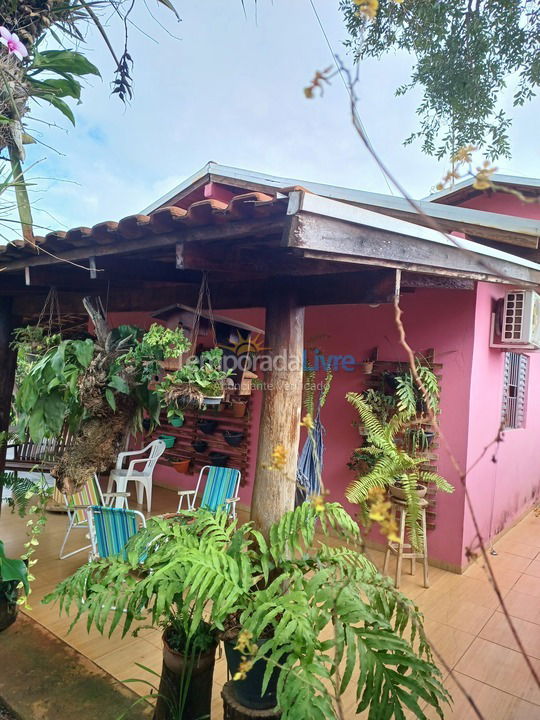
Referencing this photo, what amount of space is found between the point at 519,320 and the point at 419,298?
857mm

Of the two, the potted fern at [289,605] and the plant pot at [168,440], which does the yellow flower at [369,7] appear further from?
the plant pot at [168,440]

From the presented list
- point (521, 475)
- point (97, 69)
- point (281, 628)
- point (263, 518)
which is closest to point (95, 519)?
point (263, 518)

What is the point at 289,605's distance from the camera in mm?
1695

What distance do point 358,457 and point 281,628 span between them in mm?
2523

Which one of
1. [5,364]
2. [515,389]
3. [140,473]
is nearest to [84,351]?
[5,364]

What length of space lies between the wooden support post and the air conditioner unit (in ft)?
14.4

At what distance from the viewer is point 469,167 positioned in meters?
0.84

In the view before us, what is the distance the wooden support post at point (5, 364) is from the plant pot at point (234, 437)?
2314 mm

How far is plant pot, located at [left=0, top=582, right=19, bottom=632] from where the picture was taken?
2.75m

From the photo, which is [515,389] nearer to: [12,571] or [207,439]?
[207,439]

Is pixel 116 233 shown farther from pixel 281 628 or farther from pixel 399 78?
pixel 399 78

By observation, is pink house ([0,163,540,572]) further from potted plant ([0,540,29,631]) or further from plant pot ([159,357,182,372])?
potted plant ([0,540,29,631])

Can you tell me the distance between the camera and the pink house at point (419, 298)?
1876 millimetres

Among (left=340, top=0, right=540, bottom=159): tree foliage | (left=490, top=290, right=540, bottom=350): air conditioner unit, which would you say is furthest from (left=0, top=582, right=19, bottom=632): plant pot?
(left=340, top=0, right=540, bottom=159): tree foliage
